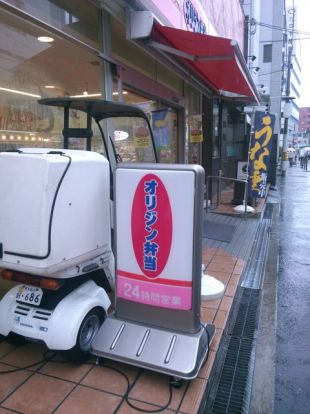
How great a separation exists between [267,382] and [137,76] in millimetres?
4784

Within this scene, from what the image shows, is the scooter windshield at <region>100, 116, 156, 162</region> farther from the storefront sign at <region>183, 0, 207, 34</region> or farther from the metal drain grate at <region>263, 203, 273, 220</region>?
the metal drain grate at <region>263, 203, 273, 220</region>

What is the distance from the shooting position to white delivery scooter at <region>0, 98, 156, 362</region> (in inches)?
86.8

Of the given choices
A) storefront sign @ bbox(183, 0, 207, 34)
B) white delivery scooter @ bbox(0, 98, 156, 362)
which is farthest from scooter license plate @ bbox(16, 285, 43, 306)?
storefront sign @ bbox(183, 0, 207, 34)

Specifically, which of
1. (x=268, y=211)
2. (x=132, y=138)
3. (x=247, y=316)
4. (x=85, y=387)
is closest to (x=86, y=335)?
(x=85, y=387)

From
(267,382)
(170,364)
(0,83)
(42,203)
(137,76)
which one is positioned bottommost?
(267,382)

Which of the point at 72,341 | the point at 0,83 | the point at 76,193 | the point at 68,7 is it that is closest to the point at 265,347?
the point at 72,341

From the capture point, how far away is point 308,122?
12962cm

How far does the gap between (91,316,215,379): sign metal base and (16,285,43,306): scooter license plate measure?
1.75 ft

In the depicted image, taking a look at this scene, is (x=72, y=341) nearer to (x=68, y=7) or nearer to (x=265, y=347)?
(x=265, y=347)

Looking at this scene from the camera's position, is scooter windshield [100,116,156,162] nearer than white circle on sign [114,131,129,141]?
No

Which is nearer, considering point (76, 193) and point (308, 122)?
point (76, 193)

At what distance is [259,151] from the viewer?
886cm

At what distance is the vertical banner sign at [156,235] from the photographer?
8.06ft

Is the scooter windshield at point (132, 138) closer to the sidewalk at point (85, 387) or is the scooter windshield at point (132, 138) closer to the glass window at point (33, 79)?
the glass window at point (33, 79)
